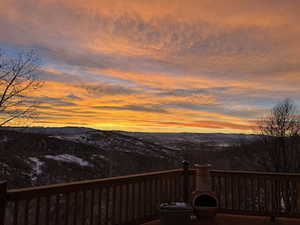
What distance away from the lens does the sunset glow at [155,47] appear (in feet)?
19.0

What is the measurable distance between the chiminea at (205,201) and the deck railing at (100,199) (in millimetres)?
594

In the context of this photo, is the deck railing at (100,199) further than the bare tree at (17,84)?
No

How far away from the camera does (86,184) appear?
3650mm

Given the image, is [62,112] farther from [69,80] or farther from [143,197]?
[143,197]

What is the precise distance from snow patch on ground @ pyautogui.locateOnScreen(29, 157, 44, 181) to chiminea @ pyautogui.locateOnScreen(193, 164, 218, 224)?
25.4 meters

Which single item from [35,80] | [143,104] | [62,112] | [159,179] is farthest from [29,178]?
[159,179]

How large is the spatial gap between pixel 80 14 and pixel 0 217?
471 centimetres

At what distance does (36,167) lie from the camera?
29.4 m

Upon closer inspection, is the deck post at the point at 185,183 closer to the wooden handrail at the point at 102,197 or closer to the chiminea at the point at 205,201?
the wooden handrail at the point at 102,197

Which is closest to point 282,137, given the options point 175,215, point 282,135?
point 282,135

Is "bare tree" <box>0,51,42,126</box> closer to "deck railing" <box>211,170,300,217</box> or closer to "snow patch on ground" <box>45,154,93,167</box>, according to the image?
"deck railing" <box>211,170,300,217</box>

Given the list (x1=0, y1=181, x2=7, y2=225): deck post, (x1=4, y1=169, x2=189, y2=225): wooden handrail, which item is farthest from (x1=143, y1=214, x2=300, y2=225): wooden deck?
(x1=0, y1=181, x2=7, y2=225): deck post

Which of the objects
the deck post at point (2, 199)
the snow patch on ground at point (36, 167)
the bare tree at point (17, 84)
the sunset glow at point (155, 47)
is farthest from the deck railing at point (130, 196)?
the snow patch on ground at point (36, 167)

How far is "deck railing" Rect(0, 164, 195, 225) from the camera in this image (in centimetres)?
301
